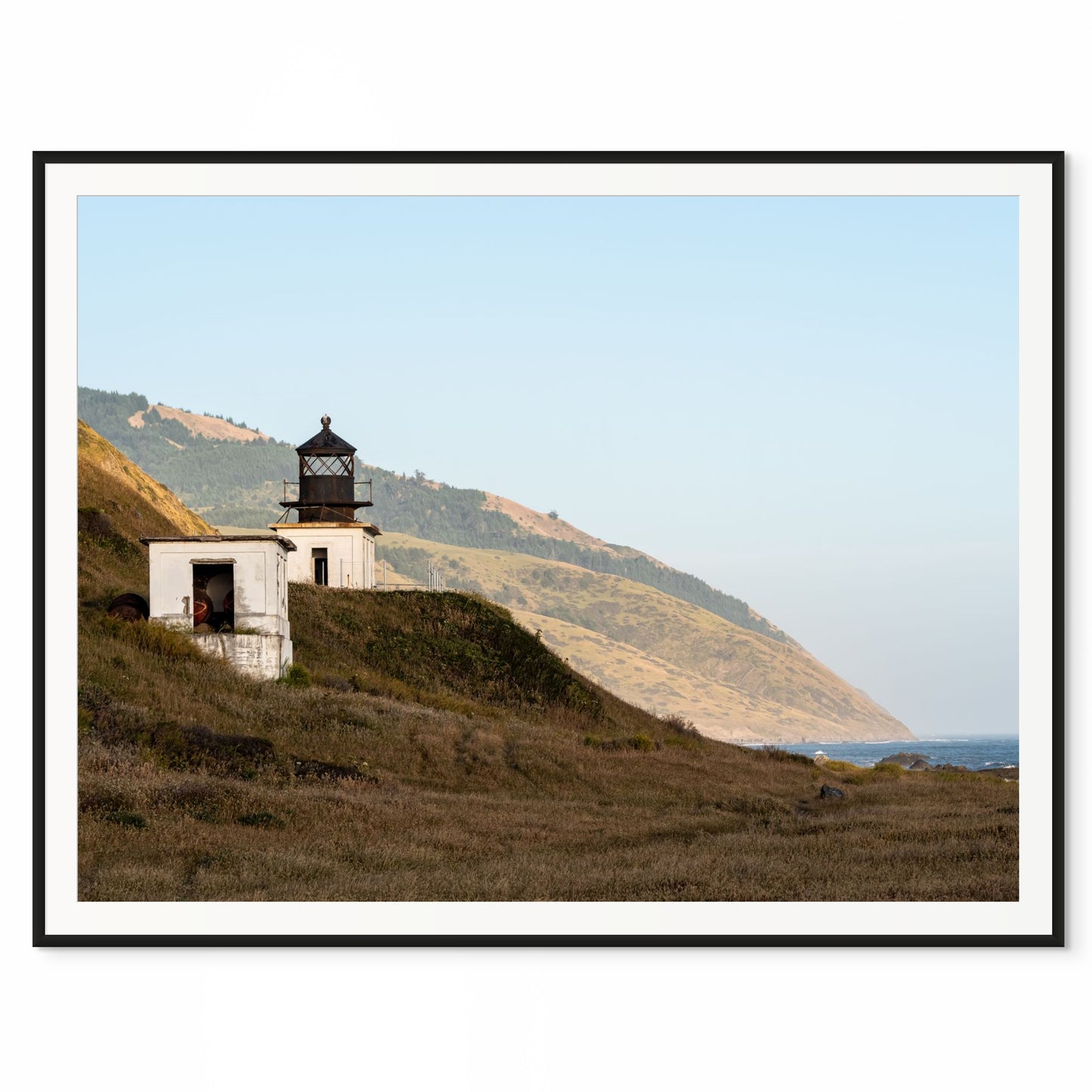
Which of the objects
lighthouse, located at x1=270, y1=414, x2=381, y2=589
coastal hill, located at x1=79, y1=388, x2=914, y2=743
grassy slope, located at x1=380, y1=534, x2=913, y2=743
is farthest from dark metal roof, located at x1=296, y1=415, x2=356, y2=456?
grassy slope, located at x1=380, y1=534, x2=913, y2=743

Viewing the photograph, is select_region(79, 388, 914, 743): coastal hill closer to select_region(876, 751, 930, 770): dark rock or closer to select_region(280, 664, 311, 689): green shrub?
select_region(876, 751, 930, 770): dark rock

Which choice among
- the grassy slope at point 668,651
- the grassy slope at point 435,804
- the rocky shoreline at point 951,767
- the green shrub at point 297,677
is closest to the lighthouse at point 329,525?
the grassy slope at point 435,804

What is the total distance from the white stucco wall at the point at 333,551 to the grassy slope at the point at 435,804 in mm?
13478

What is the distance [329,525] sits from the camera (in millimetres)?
46156

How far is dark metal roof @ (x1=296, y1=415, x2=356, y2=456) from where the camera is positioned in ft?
155

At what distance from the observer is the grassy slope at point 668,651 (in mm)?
98250

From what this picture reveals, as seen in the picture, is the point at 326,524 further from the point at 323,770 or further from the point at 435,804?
the point at 435,804

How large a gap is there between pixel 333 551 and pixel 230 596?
58.8 ft

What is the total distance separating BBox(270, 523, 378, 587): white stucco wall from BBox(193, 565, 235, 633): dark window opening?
16.6 meters

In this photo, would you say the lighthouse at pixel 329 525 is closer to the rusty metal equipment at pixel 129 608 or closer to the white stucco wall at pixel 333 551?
the white stucco wall at pixel 333 551

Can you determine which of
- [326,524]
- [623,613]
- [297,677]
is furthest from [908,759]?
[623,613]

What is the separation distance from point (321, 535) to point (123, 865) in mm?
35613
